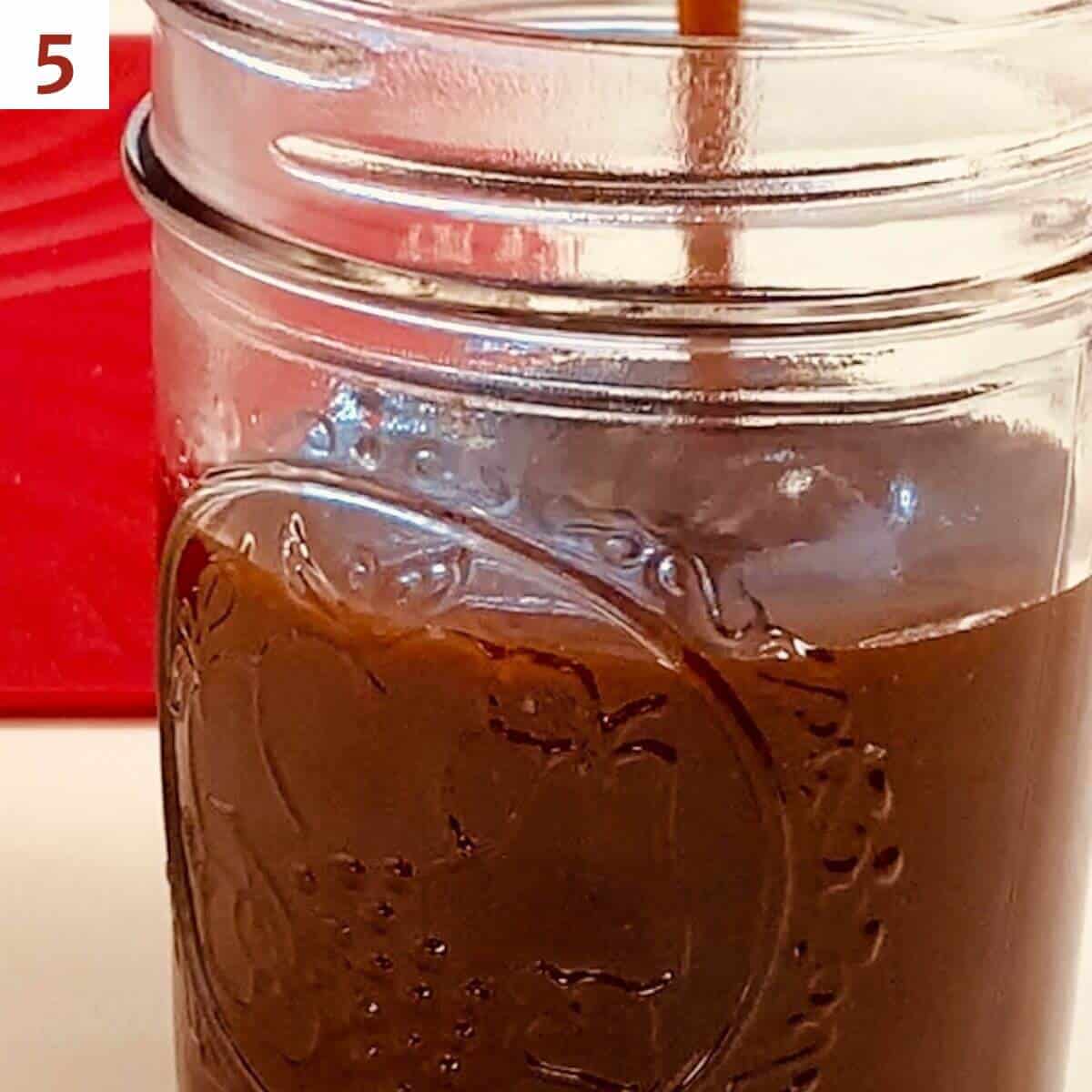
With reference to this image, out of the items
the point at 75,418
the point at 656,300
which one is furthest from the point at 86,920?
the point at 656,300

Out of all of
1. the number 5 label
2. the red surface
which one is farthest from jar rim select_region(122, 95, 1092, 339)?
the number 5 label

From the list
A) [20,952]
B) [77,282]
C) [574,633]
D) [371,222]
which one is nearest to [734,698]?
[574,633]

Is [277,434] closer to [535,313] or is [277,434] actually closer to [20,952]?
[535,313]

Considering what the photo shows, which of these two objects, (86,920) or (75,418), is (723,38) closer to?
(86,920)

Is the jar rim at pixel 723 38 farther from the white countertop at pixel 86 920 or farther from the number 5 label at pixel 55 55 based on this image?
the number 5 label at pixel 55 55

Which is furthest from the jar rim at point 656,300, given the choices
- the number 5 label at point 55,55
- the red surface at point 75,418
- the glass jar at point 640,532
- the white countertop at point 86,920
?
the number 5 label at point 55,55

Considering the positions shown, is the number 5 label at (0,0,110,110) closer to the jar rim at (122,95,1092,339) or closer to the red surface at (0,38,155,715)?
the red surface at (0,38,155,715)
